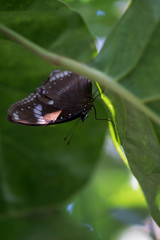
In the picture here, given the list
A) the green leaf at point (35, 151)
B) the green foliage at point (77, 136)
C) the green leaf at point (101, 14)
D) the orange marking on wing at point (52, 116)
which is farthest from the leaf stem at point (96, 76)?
the green leaf at point (101, 14)

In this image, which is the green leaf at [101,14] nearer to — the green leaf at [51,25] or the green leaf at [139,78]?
the green leaf at [51,25]

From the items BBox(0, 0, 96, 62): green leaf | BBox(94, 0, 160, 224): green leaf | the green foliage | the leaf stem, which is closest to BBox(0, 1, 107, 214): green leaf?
the green foliage

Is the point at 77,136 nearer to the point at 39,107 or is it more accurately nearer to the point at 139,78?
the point at 39,107

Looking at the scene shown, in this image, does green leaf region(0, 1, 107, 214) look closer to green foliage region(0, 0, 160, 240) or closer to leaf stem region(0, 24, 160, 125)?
green foliage region(0, 0, 160, 240)

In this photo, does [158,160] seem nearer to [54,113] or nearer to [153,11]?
[153,11]

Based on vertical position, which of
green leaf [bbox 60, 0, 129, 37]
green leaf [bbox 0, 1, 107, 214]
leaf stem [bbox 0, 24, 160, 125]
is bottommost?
green leaf [bbox 0, 1, 107, 214]

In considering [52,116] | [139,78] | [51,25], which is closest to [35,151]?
[52,116]
